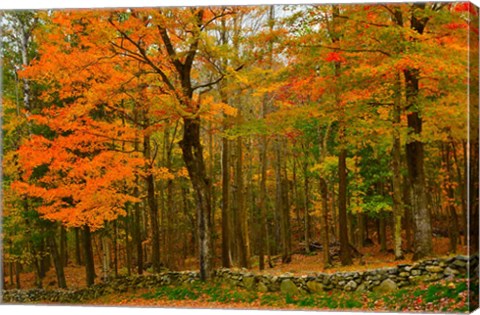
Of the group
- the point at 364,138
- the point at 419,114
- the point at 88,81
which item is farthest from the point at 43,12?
the point at 419,114

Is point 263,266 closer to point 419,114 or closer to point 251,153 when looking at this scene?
point 251,153

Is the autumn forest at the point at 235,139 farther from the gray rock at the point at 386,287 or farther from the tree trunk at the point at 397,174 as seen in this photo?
the gray rock at the point at 386,287

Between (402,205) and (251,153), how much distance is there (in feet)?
7.94

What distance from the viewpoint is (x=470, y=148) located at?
8.01 m

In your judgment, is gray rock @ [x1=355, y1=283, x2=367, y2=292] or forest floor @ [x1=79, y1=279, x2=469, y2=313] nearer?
forest floor @ [x1=79, y1=279, x2=469, y2=313]

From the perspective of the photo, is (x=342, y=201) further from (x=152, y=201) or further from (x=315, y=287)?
(x=152, y=201)

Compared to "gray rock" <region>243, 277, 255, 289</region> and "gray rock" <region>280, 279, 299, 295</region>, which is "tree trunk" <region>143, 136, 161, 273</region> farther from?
"gray rock" <region>280, 279, 299, 295</region>

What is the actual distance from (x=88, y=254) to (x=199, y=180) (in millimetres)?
2171

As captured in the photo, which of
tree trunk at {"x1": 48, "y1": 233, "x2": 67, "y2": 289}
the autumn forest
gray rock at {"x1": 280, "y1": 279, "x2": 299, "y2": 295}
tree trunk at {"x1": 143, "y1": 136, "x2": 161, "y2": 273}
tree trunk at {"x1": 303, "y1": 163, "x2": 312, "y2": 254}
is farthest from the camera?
tree trunk at {"x1": 143, "y1": 136, "x2": 161, "y2": 273}

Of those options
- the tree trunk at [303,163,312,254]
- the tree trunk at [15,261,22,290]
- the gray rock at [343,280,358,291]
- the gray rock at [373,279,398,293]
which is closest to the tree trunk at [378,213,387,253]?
the gray rock at [373,279,398,293]

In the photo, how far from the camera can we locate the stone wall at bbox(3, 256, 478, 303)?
8.07m

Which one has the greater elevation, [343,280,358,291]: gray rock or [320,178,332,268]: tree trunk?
[320,178,332,268]: tree trunk

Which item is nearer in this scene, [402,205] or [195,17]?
[402,205]

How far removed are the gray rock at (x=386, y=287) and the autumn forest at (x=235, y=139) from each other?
0.30 m
